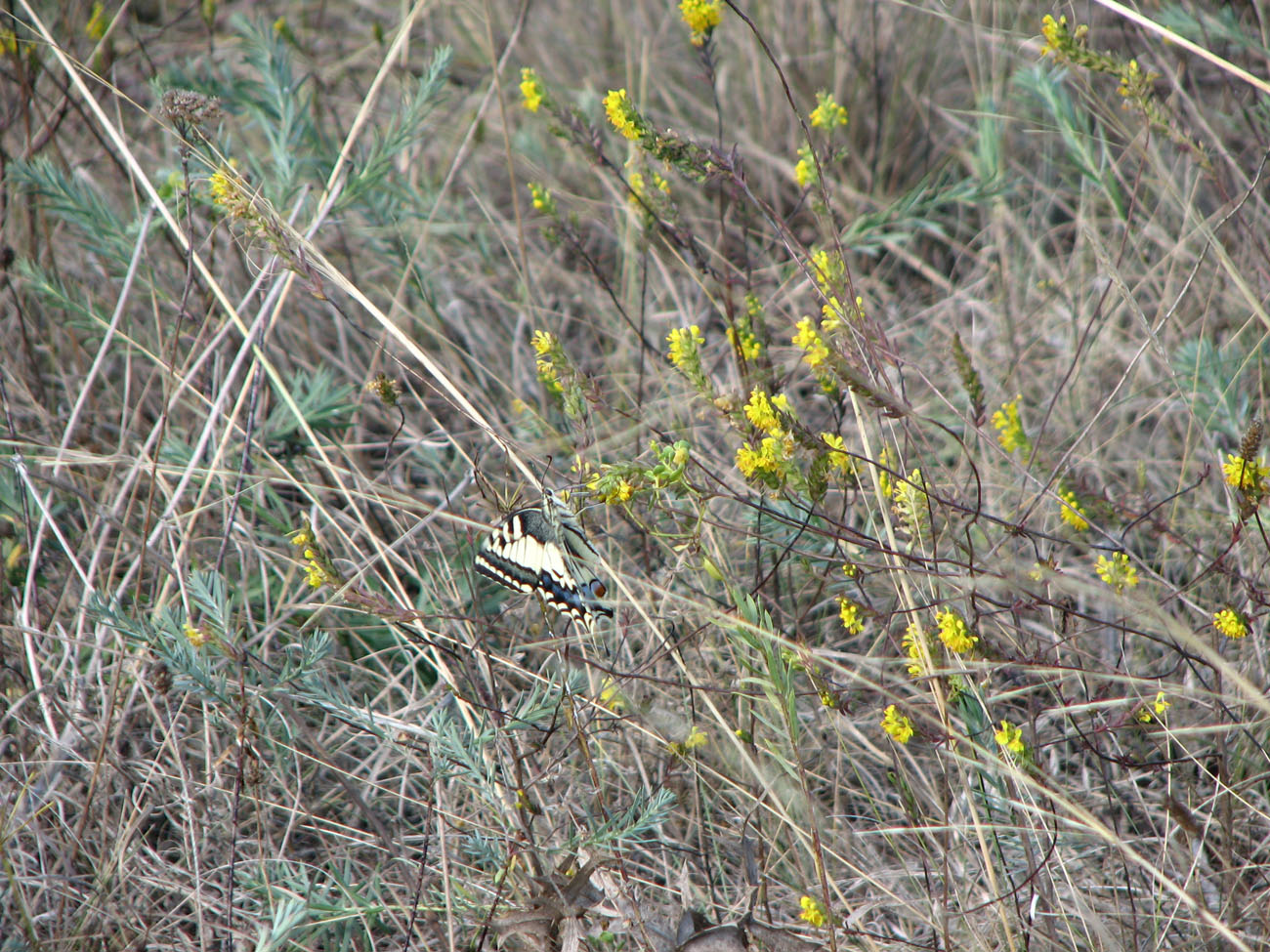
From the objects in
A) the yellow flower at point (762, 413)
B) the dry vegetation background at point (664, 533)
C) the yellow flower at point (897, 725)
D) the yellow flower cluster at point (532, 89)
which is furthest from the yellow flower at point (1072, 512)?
the yellow flower cluster at point (532, 89)

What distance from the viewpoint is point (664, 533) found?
158cm

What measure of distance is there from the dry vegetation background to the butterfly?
122mm

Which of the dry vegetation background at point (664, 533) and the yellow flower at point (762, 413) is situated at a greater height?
the yellow flower at point (762, 413)

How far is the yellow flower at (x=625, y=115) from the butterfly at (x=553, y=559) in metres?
0.72

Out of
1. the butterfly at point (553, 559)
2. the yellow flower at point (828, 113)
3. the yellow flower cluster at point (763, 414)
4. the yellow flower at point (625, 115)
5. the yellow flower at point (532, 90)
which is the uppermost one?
the yellow flower at point (828, 113)

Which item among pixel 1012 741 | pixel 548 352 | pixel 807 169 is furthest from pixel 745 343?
pixel 1012 741

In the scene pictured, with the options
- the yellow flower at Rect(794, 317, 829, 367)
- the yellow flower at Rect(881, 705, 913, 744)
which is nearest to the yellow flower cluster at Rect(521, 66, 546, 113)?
the yellow flower at Rect(794, 317, 829, 367)

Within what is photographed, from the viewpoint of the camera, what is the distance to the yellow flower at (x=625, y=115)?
1748mm

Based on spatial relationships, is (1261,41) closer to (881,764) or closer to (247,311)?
(881,764)

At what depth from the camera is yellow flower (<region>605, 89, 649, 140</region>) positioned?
1748 millimetres

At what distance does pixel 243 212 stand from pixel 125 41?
3.02m

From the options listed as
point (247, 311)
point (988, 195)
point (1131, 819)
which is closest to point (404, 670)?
point (247, 311)

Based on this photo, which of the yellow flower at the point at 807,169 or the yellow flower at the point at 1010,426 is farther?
the yellow flower at the point at 1010,426

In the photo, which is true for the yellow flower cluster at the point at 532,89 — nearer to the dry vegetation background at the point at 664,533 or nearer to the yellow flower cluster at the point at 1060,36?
the dry vegetation background at the point at 664,533
